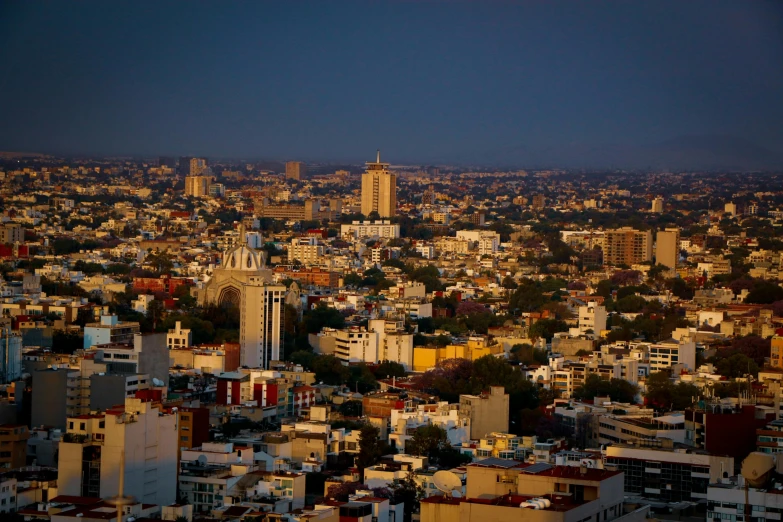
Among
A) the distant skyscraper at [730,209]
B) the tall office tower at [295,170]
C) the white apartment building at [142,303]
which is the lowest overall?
the white apartment building at [142,303]

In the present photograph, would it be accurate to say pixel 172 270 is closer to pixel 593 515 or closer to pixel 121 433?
pixel 121 433

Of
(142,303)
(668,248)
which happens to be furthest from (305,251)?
(142,303)

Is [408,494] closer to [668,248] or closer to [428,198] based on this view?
[668,248]

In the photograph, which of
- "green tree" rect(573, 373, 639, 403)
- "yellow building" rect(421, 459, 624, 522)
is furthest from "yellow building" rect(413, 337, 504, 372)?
"yellow building" rect(421, 459, 624, 522)

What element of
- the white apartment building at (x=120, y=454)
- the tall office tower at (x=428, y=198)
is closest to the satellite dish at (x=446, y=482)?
the white apartment building at (x=120, y=454)

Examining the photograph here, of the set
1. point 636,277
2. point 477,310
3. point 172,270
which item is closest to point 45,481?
point 477,310

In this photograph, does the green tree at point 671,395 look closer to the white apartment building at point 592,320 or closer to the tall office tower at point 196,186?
the white apartment building at point 592,320
